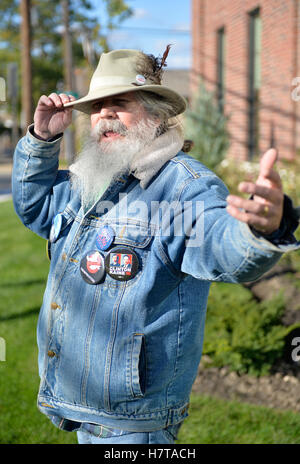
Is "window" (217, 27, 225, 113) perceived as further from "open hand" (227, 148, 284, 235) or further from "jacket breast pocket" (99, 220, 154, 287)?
"open hand" (227, 148, 284, 235)

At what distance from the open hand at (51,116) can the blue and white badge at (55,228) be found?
0.35 metres

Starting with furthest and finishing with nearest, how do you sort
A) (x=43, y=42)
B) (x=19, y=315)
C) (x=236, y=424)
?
1. (x=43, y=42)
2. (x=19, y=315)
3. (x=236, y=424)

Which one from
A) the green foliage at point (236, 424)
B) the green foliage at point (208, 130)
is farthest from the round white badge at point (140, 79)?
the green foliage at point (208, 130)

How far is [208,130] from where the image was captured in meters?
11.1

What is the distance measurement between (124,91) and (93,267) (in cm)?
67

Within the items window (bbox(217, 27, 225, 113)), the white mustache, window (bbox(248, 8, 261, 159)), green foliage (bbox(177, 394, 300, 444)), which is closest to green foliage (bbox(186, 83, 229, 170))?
window (bbox(248, 8, 261, 159))

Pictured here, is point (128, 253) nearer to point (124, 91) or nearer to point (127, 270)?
point (127, 270)

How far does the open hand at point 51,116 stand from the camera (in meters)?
2.14

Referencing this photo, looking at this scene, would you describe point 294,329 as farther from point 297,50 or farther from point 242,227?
point 297,50

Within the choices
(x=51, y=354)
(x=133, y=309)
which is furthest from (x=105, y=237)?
(x=51, y=354)

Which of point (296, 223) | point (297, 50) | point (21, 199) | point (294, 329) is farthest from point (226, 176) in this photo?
point (296, 223)

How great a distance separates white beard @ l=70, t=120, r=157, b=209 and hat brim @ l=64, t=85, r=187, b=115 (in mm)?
103

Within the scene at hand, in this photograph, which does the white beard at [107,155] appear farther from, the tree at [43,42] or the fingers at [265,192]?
the tree at [43,42]

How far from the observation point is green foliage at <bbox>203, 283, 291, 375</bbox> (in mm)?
3736
